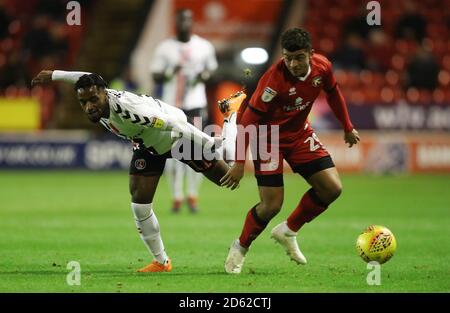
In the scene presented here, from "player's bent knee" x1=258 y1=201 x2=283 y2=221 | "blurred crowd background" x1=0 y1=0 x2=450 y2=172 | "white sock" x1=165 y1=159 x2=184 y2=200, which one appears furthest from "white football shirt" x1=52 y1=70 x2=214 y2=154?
"blurred crowd background" x1=0 y1=0 x2=450 y2=172

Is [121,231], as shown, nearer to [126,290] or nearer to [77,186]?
[126,290]

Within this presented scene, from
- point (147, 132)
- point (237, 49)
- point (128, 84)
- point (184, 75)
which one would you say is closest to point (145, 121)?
point (147, 132)

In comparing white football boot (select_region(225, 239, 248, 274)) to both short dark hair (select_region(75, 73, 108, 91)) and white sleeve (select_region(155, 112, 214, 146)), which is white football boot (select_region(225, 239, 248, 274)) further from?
short dark hair (select_region(75, 73, 108, 91))

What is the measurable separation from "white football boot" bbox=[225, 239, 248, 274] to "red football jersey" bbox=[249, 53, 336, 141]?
109 cm

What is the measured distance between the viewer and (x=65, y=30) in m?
24.5

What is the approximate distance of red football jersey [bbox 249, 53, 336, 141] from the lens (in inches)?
336

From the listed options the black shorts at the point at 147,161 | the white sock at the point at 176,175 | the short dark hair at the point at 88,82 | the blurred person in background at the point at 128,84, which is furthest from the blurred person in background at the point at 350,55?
the short dark hair at the point at 88,82

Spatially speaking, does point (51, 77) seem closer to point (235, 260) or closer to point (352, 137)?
point (235, 260)

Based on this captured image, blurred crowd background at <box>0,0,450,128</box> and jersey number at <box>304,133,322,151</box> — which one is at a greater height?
blurred crowd background at <box>0,0,450,128</box>

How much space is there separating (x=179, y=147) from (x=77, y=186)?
9963 mm

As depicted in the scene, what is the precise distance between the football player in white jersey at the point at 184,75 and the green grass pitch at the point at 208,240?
19.3 inches

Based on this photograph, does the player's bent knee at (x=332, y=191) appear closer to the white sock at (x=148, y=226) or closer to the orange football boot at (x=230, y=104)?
the orange football boot at (x=230, y=104)

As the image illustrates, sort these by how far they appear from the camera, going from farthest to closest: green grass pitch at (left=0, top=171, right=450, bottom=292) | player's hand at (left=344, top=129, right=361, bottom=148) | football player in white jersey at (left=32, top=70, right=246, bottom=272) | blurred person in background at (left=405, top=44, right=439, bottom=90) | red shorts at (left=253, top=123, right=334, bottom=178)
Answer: blurred person in background at (left=405, top=44, right=439, bottom=90) < player's hand at (left=344, top=129, right=361, bottom=148) < red shorts at (left=253, top=123, right=334, bottom=178) < football player in white jersey at (left=32, top=70, right=246, bottom=272) < green grass pitch at (left=0, top=171, right=450, bottom=292)
